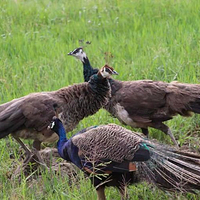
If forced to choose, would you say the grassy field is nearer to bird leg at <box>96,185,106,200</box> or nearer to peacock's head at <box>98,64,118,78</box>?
bird leg at <box>96,185,106,200</box>

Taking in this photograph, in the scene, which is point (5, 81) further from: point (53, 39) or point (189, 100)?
point (189, 100)

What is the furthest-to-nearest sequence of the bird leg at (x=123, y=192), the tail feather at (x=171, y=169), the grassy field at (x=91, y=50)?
the grassy field at (x=91, y=50) → the bird leg at (x=123, y=192) → the tail feather at (x=171, y=169)

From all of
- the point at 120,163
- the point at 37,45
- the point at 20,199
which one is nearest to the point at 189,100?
the point at 120,163

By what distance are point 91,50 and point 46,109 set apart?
284 centimetres

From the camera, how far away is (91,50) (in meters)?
8.19

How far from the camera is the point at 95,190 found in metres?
4.66

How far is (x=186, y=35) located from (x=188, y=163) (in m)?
4.15

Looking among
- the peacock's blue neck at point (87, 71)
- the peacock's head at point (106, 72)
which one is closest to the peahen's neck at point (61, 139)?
the peacock's head at point (106, 72)

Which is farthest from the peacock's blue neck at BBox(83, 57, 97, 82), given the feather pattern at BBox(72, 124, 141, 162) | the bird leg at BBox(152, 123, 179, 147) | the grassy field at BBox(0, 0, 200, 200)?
the feather pattern at BBox(72, 124, 141, 162)

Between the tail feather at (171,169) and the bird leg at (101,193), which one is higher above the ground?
the tail feather at (171,169)

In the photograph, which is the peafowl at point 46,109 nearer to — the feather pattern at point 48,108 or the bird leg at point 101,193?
the feather pattern at point 48,108

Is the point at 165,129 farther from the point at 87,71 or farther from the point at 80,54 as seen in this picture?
the point at 80,54

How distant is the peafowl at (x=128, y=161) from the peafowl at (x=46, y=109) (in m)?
1.08

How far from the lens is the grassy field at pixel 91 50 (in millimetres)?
5020
